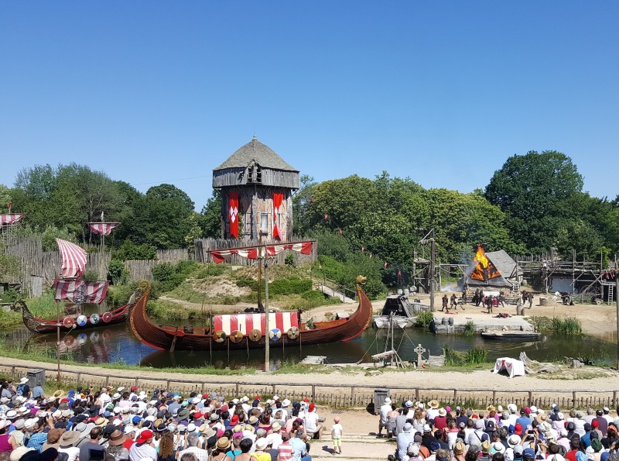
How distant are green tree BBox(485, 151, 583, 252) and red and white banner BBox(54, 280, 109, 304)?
4946 centimetres

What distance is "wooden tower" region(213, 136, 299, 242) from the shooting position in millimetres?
53438

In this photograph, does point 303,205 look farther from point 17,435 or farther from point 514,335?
point 17,435

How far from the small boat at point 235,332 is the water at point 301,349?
530 mm

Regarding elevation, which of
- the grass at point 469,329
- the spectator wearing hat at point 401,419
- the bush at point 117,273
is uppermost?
the bush at point 117,273

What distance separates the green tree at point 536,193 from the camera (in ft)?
216

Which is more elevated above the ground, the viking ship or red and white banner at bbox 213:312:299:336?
red and white banner at bbox 213:312:299:336

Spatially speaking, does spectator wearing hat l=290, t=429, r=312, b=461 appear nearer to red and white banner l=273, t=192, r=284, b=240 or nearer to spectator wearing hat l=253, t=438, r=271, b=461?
spectator wearing hat l=253, t=438, r=271, b=461

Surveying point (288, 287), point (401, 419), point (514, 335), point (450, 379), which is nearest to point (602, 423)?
point (401, 419)

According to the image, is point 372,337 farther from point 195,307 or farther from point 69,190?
point 69,190

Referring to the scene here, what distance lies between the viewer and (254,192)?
2105 inches

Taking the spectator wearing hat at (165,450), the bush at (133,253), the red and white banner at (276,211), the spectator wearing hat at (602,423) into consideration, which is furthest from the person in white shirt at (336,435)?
the bush at (133,253)

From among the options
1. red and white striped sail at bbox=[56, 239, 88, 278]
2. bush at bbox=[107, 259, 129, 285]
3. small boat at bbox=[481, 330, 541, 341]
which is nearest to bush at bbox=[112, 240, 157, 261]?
bush at bbox=[107, 259, 129, 285]

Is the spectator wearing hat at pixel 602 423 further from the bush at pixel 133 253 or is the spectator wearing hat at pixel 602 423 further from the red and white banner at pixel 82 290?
the bush at pixel 133 253

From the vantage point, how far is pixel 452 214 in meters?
62.4
